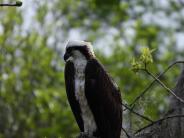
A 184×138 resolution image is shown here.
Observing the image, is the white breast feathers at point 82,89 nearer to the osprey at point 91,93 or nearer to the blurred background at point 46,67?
the osprey at point 91,93

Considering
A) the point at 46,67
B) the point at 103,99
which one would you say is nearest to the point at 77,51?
the point at 103,99

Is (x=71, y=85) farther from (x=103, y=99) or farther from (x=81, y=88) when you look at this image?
(x=103, y=99)

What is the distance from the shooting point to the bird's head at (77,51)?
6.68m

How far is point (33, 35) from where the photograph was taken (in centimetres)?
1972

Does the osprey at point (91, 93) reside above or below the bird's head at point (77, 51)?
below

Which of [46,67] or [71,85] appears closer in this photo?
[71,85]

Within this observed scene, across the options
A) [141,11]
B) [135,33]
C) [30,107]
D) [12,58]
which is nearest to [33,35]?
[12,58]

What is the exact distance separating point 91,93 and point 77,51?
0.37m

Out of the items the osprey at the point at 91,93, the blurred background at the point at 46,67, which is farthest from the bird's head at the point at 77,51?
the blurred background at the point at 46,67

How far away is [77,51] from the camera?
6.69 m

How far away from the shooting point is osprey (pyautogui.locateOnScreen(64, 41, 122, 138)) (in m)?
6.59

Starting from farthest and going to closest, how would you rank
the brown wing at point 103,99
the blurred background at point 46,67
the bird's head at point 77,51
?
the blurred background at point 46,67
the bird's head at point 77,51
the brown wing at point 103,99

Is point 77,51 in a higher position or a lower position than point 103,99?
higher

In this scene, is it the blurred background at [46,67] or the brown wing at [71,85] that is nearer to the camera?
the brown wing at [71,85]
